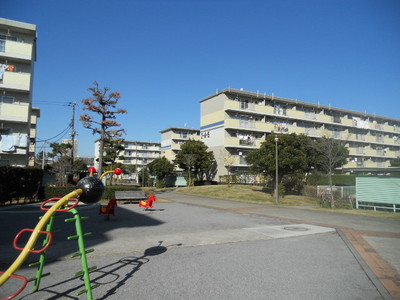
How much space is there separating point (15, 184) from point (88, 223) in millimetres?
7597

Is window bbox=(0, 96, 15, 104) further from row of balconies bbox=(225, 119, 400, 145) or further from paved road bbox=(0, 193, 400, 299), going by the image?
row of balconies bbox=(225, 119, 400, 145)

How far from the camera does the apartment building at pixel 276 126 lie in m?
38.5

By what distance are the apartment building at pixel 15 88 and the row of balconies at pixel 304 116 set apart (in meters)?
23.9

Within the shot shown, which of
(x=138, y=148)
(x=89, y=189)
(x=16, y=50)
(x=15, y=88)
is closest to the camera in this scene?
(x=89, y=189)

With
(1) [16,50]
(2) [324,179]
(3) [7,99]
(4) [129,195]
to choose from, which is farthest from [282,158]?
(1) [16,50]

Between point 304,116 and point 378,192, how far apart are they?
29804mm

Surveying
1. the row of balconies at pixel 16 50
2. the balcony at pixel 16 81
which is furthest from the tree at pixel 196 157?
the row of balconies at pixel 16 50

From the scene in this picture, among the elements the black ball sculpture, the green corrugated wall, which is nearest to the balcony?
the black ball sculpture

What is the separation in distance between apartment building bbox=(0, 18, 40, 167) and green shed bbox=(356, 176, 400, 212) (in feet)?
79.0

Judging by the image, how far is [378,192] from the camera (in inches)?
635

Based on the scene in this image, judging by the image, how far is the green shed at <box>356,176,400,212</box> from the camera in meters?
15.3

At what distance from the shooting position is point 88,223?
10305mm

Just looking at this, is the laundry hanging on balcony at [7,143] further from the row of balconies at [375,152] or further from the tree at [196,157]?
the row of balconies at [375,152]

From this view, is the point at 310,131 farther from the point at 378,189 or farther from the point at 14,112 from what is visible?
the point at 14,112
